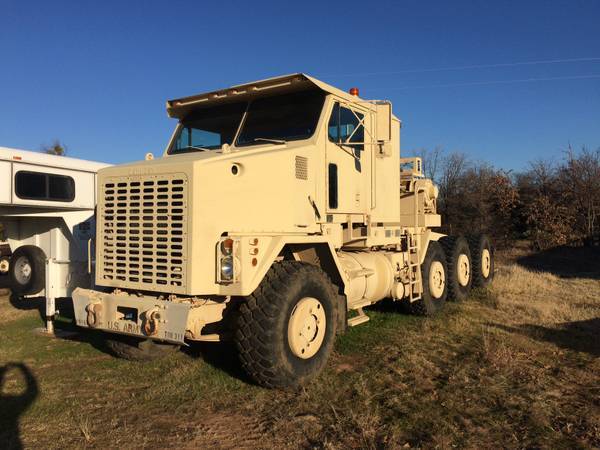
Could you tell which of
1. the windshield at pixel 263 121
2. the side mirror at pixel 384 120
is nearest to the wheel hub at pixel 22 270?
the windshield at pixel 263 121

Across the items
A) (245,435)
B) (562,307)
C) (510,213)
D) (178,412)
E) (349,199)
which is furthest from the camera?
(510,213)

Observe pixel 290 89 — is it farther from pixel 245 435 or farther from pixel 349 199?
pixel 245 435

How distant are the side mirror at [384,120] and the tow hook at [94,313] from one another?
3673 millimetres

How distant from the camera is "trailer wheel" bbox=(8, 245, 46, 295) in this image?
920 cm

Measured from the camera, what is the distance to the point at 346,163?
246 inches

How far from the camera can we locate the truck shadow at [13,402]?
3917 mm

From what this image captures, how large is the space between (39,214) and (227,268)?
6.60 meters

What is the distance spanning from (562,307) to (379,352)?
13.3 ft

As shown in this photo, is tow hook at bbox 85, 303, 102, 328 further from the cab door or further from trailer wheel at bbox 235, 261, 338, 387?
the cab door

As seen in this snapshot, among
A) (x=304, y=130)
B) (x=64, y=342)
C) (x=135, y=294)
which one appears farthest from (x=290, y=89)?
(x=64, y=342)

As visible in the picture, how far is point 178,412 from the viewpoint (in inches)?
173

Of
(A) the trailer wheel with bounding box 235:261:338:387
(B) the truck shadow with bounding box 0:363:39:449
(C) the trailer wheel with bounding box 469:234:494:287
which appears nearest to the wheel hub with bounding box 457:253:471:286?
(C) the trailer wheel with bounding box 469:234:494:287

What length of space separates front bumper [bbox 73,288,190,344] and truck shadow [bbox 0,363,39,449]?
84cm

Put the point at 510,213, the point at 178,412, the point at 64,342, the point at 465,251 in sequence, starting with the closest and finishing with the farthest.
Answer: the point at 178,412 → the point at 64,342 → the point at 465,251 → the point at 510,213
